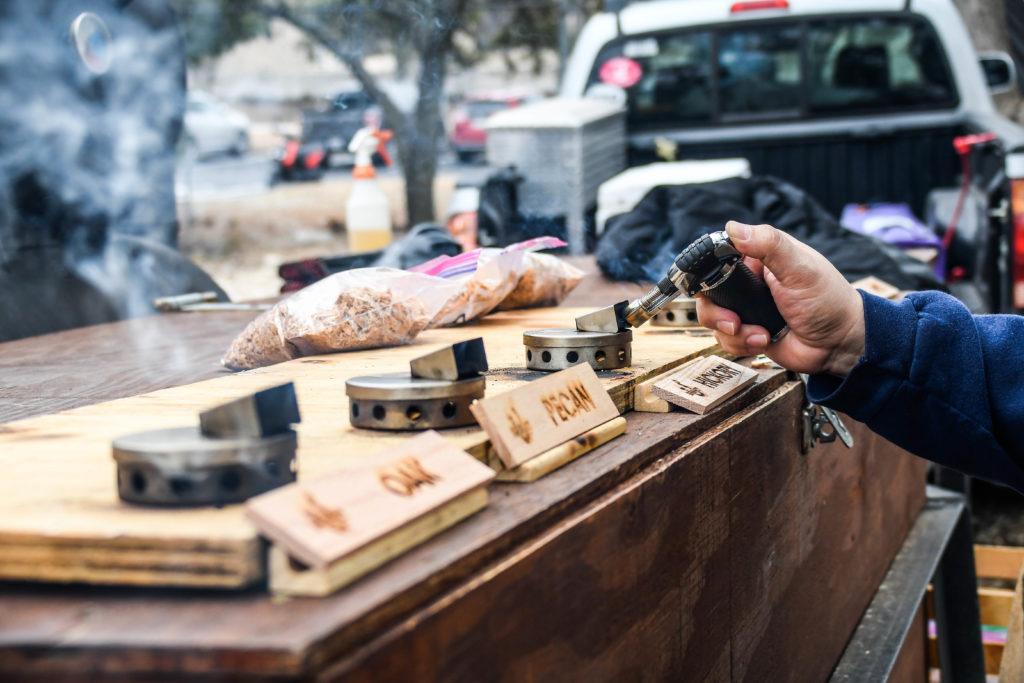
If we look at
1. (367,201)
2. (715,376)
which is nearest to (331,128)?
(367,201)

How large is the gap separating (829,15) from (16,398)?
438 centimetres

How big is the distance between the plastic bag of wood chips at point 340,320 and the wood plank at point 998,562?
218cm

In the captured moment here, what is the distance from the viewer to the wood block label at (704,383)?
1.43 metres

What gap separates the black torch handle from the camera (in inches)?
57.7

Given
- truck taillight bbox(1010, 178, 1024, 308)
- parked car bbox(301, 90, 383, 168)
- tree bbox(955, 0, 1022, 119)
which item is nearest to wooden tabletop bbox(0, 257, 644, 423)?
truck taillight bbox(1010, 178, 1024, 308)

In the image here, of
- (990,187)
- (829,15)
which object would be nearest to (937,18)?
(829,15)

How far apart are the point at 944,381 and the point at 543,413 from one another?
0.57 meters

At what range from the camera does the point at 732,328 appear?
153cm

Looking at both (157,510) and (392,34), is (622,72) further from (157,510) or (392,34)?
(392,34)

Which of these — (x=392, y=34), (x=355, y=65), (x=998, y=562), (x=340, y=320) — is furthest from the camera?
(x=392, y=34)

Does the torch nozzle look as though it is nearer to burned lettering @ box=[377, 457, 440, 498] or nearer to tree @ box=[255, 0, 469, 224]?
burned lettering @ box=[377, 457, 440, 498]

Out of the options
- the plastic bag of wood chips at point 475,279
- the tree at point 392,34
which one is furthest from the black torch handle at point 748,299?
the tree at point 392,34

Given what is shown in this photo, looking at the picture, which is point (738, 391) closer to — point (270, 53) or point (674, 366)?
point (674, 366)

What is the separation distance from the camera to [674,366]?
160cm
